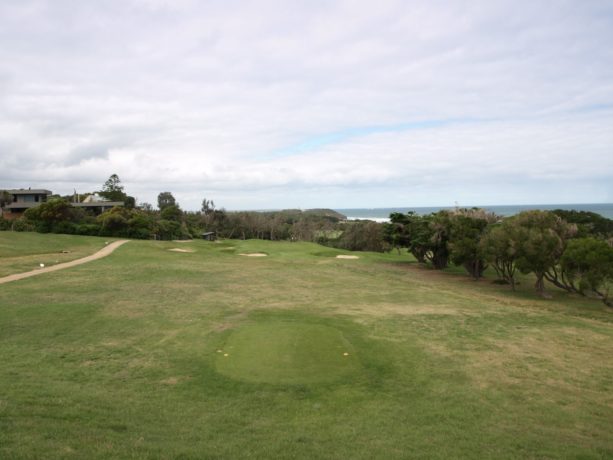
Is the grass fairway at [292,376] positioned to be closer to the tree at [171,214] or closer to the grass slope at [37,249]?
the grass slope at [37,249]

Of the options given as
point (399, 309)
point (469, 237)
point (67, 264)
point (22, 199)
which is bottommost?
point (399, 309)

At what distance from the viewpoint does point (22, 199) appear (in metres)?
66.2

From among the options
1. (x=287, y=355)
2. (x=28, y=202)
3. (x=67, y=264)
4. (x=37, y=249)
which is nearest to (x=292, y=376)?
(x=287, y=355)

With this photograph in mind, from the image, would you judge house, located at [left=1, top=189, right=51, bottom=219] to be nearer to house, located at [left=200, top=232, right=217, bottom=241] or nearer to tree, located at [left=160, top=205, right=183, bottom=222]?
tree, located at [left=160, top=205, right=183, bottom=222]

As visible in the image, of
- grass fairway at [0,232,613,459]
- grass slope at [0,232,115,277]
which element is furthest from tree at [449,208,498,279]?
grass slope at [0,232,115,277]

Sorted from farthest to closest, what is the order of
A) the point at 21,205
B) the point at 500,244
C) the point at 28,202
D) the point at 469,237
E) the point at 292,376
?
the point at 28,202
the point at 21,205
the point at 469,237
the point at 500,244
the point at 292,376

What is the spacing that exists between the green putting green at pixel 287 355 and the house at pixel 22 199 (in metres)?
62.4

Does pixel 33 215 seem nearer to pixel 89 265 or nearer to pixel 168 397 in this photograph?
pixel 89 265

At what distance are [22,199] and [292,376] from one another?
70.2m

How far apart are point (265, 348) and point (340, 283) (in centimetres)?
1280

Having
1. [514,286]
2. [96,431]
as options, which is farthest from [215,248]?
[96,431]

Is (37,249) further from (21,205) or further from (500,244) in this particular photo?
(21,205)

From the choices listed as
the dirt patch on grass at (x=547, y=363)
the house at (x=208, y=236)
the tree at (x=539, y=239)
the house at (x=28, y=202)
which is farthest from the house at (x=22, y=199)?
the dirt patch on grass at (x=547, y=363)

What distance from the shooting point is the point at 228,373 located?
9.37 m
